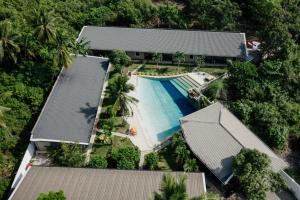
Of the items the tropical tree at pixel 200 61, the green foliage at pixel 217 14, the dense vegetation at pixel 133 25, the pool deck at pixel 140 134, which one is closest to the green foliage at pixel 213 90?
the dense vegetation at pixel 133 25

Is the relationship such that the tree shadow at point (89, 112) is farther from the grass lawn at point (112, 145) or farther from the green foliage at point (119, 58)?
the green foliage at point (119, 58)

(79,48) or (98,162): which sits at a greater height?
(79,48)

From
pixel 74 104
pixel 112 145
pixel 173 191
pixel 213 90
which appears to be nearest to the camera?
pixel 173 191

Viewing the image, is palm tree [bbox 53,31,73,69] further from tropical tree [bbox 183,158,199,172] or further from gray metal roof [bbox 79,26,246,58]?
tropical tree [bbox 183,158,199,172]

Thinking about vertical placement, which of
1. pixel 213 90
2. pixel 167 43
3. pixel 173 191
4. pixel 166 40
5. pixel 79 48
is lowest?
pixel 213 90

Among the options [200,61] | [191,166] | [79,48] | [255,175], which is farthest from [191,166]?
[79,48]

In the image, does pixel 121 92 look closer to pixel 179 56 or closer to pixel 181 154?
pixel 181 154

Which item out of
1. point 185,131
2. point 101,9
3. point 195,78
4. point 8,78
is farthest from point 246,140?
point 101,9
